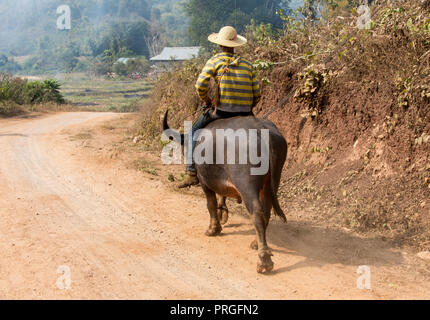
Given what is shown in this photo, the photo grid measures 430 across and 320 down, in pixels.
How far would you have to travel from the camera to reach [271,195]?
529cm

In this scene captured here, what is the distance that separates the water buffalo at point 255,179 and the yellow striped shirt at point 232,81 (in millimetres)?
294

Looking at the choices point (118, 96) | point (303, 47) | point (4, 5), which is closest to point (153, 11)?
point (4, 5)

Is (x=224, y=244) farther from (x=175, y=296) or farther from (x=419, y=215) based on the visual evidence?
(x=419, y=215)

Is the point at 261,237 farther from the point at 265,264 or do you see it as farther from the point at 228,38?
the point at 228,38

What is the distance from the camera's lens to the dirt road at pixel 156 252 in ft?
14.9

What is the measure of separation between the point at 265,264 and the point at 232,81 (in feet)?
7.58

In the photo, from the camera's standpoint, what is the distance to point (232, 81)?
5.73m

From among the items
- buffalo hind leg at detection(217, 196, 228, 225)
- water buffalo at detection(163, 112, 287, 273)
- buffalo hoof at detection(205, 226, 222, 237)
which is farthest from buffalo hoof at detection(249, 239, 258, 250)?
buffalo hind leg at detection(217, 196, 228, 225)

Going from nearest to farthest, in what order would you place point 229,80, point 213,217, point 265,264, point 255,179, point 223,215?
point 265,264 → point 255,179 → point 229,80 → point 213,217 → point 223,215

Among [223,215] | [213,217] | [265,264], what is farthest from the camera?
[223,215]

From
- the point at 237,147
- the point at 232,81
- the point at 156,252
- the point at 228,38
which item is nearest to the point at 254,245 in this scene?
the point at 156,252

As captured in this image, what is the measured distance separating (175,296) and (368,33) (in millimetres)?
5742

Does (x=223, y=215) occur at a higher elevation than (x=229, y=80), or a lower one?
lower

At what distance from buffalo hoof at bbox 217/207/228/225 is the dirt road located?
0.13 metres
